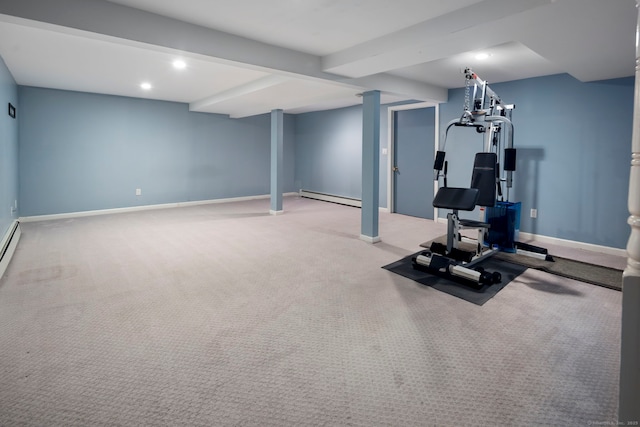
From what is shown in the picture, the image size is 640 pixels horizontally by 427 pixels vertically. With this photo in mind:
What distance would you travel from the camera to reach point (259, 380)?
197 centimetres

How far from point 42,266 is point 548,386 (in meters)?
4.64

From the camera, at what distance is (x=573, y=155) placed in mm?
4727

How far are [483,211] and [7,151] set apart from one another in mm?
6363

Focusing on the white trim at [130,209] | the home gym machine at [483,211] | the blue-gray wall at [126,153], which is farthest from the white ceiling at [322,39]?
the white trim at [130,209]

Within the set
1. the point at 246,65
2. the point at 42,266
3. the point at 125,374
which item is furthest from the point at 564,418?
the point at 42,266

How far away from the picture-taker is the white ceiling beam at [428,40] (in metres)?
2.56

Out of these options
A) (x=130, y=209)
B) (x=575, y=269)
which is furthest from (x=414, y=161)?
(x=130, y=209)

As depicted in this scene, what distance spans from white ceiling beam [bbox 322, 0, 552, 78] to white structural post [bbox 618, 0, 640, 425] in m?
1.43

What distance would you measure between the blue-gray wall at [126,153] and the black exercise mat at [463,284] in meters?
5.92

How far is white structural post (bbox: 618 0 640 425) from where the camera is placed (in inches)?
50.8

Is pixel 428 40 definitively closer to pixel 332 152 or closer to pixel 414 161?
pixel 414 161

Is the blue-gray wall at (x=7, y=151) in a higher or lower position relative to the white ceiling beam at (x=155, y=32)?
lower

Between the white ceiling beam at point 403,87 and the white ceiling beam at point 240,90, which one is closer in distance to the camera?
the white ceiling beam at point 403,87

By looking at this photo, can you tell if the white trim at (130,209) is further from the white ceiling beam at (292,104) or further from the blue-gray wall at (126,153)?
the white ceiling beam at (292,104)
